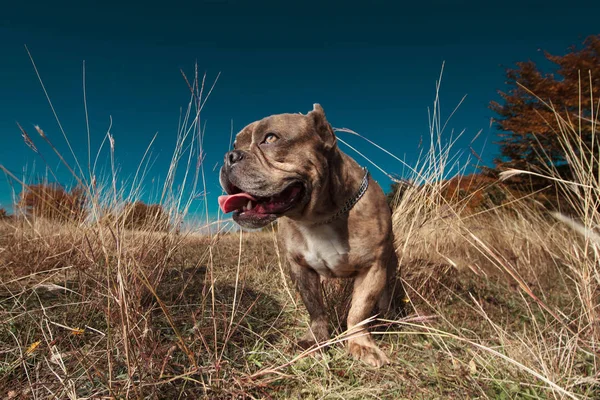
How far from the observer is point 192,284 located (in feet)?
11.3

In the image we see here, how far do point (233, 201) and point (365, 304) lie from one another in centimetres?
112

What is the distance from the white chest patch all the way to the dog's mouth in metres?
0.33

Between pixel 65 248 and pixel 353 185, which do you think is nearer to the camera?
pixel 353 185

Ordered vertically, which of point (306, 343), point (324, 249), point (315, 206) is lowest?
point (306, 343)

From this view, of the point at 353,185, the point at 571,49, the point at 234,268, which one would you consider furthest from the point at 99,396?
the point at 571,49

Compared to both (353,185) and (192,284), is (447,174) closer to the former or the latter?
(353,185)

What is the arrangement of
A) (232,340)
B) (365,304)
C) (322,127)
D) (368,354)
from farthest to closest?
(322,127) → (365,304) → (232,340) → (368,354)

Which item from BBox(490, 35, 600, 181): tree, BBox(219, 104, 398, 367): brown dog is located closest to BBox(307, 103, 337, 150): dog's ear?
BBox(219, 104, 398, 367): brown dog

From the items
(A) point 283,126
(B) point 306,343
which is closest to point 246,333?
(B) point 306,343

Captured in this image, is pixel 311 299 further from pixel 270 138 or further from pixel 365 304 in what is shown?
pixel 270 138

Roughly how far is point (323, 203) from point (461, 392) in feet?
4.35

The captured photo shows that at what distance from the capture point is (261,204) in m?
2.38

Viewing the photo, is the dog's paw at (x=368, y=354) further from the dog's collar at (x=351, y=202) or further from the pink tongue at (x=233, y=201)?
the pink tongue at (x=233, y=201)

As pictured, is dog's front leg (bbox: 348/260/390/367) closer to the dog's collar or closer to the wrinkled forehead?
the dog's collar
